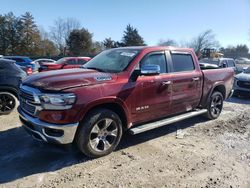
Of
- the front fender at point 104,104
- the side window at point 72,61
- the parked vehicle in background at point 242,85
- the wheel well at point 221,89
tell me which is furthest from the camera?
the side window at point 72,61

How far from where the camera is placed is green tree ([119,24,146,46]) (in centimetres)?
5021

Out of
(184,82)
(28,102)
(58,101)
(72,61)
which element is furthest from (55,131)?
(72,61)

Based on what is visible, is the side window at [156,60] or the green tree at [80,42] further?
the green tree at [80,42]

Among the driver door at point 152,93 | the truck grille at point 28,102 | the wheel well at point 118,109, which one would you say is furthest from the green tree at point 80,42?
the wheel well at point 118,109

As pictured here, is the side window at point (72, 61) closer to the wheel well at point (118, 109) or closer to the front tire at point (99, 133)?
the wheel well at point (118, 109)

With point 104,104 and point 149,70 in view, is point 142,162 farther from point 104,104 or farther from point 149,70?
point 149,70

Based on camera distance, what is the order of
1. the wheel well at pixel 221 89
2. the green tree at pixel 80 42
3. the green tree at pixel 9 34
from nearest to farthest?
the wheel well at pixel 221 89, the green tree at pixel 9 34, the green tree at pixel 80 42

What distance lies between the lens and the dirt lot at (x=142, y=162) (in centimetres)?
354

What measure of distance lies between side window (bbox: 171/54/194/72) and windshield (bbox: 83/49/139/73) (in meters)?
1.07

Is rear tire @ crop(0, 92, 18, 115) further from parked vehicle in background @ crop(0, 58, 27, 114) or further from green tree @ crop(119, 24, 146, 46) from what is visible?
green tree @ crop(119, 24, 146, 46)

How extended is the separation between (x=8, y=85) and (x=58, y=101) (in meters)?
3.79

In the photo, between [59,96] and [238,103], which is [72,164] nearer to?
[59,96]

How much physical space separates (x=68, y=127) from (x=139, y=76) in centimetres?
163

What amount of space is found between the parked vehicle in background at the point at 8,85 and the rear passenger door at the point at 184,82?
4.39 m
